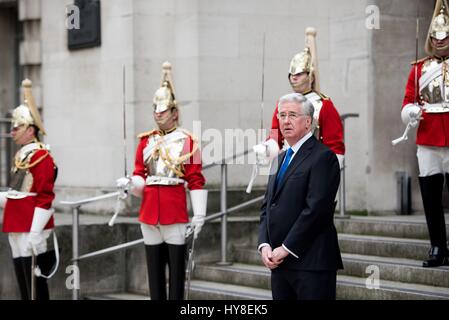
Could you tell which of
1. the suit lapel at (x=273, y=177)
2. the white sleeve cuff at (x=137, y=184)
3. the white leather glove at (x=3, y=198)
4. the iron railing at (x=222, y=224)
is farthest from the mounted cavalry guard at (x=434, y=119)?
the white leather glove at (x=3, y=198)

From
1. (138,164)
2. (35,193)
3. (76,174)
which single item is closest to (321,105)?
(138,164)

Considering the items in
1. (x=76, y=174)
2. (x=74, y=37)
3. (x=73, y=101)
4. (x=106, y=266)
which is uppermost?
(x=74, y=37)

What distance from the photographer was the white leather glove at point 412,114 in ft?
28.0

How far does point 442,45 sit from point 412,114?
638 mm

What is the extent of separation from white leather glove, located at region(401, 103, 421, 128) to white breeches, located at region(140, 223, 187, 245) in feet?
6.68

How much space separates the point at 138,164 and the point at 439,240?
259 centimetres

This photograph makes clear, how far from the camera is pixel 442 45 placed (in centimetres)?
867

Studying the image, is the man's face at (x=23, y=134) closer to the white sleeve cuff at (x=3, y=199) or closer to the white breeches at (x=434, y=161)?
the white sleeve cuff at (x=3, y=199)

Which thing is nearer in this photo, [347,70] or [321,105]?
[321,105]

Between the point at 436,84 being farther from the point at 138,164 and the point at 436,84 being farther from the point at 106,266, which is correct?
the point at 106,266

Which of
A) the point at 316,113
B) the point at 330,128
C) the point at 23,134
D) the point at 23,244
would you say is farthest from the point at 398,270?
the point at 23,134

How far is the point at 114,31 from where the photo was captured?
1215 centimetres

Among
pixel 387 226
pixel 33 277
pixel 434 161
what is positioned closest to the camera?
pixel 434 161

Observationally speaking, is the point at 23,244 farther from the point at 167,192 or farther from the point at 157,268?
the point at 167,192
